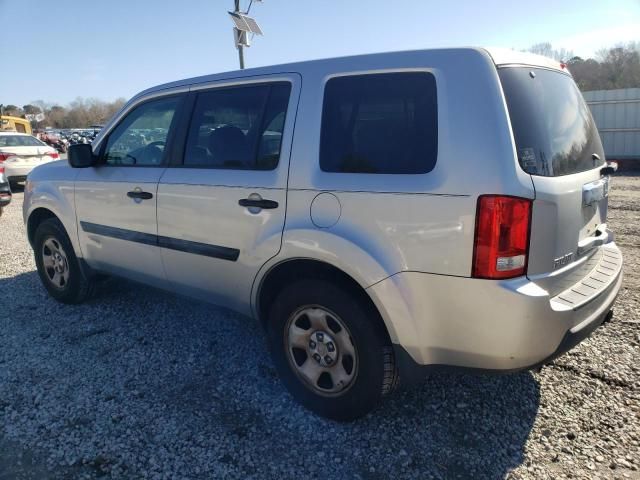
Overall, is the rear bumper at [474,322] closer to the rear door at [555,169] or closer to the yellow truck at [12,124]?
the rear door at [555,169]

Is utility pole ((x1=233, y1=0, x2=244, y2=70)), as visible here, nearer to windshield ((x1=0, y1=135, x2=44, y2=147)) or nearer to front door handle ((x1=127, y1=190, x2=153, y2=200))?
front door handle ((x1=127, y1=190, x2=153, y2=200))

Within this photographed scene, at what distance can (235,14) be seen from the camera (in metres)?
8.59

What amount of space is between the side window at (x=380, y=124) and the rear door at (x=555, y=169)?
367 mm

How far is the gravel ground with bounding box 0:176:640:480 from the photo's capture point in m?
2.37

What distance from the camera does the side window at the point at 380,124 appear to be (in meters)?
2.25

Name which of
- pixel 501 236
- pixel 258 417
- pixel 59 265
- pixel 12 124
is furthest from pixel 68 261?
pixel 12 124

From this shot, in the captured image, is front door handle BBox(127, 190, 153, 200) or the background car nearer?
front door handle BBox(127, 190, 153, 200)

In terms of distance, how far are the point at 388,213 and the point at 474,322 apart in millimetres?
619

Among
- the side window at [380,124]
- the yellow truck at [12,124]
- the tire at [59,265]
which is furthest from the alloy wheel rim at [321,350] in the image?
the yellow truck at [12,124]

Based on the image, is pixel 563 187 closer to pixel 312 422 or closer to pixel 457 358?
pixel 457 358

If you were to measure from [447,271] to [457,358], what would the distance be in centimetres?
43

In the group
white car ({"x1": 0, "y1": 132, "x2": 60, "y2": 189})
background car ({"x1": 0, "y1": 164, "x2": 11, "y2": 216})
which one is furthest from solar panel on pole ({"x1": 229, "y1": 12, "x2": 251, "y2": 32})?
white car ({"x1": 0, "y1": 132, "x2": 60, "y2": 189})

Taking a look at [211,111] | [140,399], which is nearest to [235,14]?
[211,111]

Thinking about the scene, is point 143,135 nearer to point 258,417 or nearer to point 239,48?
point 258,417
